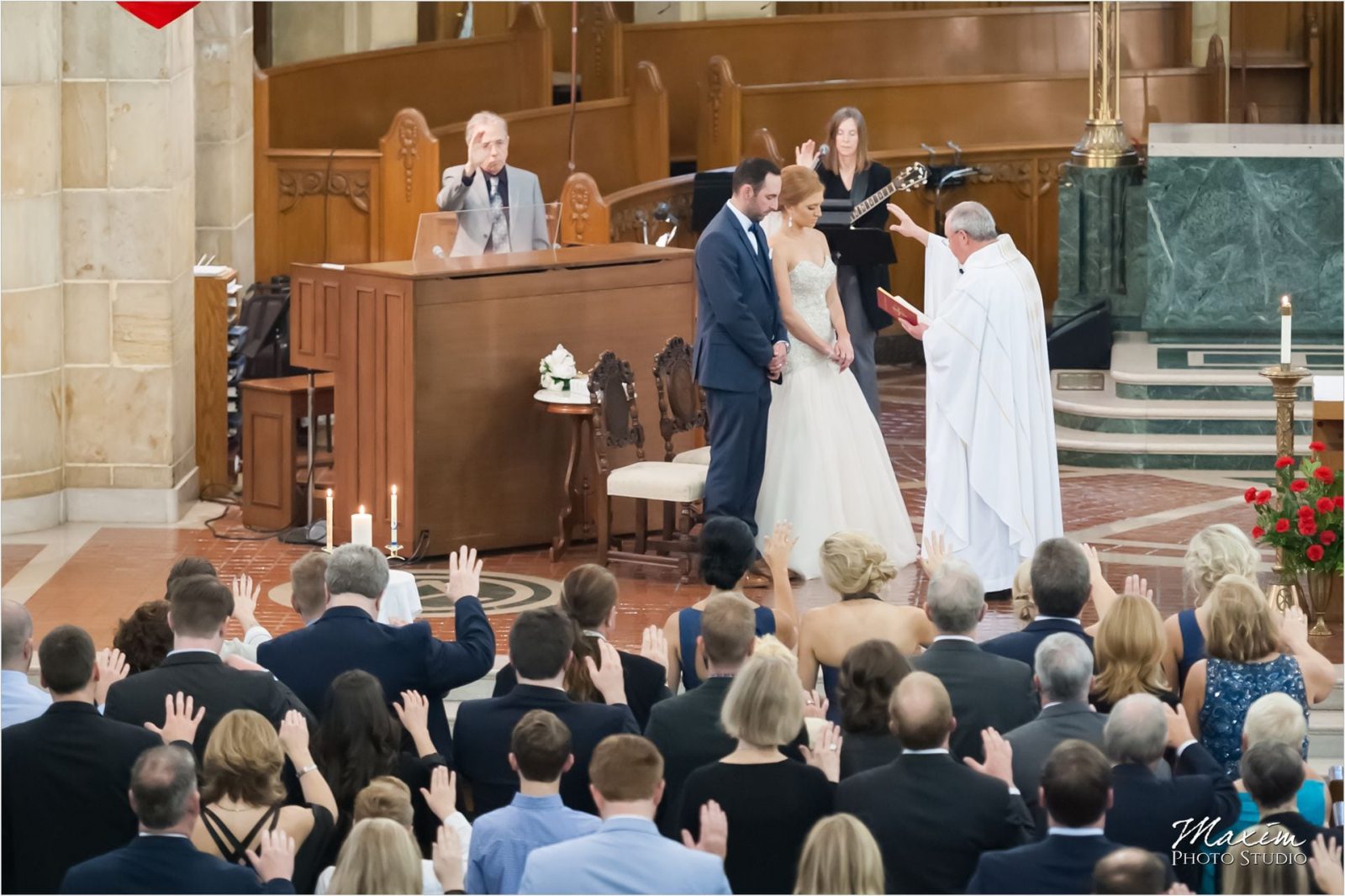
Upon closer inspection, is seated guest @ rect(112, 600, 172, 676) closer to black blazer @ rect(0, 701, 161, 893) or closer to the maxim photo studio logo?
black blazer @ rect(0, 701, 161, 893)

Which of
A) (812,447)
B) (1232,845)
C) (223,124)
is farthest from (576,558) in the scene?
(1232,845)

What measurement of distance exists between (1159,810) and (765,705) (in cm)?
88

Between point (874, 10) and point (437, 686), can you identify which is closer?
point (437, 686)

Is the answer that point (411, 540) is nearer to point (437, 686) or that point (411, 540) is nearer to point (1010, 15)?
point (437, 686)

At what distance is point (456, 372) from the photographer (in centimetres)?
938

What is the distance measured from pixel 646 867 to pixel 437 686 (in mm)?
1600

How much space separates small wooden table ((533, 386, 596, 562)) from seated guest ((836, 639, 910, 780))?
4.24 meters

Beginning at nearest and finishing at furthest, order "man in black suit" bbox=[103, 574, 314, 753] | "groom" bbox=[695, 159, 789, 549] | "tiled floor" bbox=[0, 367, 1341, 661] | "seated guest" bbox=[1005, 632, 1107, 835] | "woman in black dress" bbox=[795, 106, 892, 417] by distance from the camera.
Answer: "seated guest" bbox=[1005, 632, 1107, 835], "man in black suit" bbox=[103, 574, 314, 753], "tiled floor" bbox=[0, 367, 1341, 661], "groom" bbox=[695, 159, 789, 549], "woman in black dress" bbox=[795, 106, 892, 417]

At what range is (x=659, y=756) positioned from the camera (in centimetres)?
438

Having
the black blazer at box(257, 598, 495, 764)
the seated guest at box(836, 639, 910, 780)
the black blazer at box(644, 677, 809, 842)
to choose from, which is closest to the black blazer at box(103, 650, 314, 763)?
the black blazer at box(257, 598, 495, 764)

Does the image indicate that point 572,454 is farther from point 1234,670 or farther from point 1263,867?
point 1263,867

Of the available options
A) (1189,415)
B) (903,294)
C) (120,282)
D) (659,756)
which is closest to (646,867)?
(659,756)

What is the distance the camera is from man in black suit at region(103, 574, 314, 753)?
515 cm

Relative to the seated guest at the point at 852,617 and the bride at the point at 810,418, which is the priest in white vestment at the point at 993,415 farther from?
the seated guest at the point at 852,617
